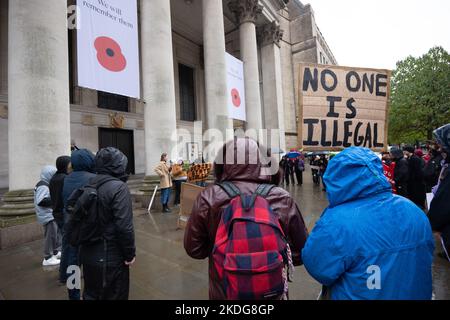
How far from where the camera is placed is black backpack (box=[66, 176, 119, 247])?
2158mm

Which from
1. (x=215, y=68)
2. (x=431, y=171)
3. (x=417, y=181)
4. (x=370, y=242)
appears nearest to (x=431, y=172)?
(x=431, y=171)

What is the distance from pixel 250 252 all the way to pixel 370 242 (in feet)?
2.15

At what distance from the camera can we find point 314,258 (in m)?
1.45

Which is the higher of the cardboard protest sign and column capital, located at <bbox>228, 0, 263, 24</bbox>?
column capital, located at <bbox>228, 0, 263, 24</bbox>

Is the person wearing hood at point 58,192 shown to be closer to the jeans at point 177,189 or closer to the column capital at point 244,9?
the jeans at point 177,189

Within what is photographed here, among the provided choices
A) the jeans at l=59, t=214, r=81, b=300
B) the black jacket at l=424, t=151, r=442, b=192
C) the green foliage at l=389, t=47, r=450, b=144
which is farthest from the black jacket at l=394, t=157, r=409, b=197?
the green foliage at l=389, t=47, r=450, b=144

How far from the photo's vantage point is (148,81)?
9.03m

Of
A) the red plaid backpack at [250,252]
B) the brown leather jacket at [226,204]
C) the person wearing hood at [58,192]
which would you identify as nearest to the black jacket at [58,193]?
the person wearing hood at [58,192]

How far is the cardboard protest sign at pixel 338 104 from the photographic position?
12.3 feet

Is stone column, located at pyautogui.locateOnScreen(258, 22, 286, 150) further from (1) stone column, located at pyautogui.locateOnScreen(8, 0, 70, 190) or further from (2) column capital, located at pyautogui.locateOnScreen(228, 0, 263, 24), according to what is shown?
(1) stone column, located at pyautogui.locateOnScreen(8, 0, 70, 190)

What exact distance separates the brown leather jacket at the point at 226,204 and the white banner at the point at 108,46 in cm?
644

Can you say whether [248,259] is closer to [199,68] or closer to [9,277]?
[9,277]

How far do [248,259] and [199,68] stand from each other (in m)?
21.9

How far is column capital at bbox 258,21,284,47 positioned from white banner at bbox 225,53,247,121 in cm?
680
